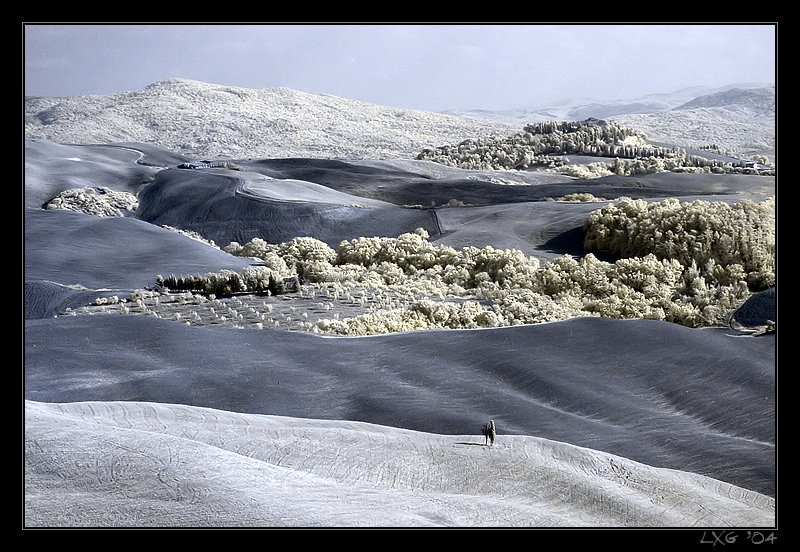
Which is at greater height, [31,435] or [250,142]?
[250,142]

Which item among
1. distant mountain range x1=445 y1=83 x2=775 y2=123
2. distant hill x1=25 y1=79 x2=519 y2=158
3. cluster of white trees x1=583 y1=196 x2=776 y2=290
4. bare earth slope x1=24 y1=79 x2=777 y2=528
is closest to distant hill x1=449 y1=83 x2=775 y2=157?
distant mountain range x1=445 y1=83 x2=775 y2=123

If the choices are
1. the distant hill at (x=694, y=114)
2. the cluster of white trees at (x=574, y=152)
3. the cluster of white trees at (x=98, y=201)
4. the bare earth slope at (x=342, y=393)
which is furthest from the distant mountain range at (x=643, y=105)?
the cluster of white trees at (x=98, y=201)

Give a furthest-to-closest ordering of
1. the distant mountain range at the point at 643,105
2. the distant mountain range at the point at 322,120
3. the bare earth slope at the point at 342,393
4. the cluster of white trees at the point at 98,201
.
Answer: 1. the cluster of white trees at the point at 98,201
2. the distant mountain range at the point at 322,120
3. the distant mountain range at the point at 643,105
4. the bare earth slope at the point at 342,393

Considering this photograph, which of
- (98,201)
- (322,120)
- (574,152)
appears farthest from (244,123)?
(574,152)

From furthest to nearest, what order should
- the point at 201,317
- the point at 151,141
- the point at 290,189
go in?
the point at 151,141 < the point at 290,189 < the point at 201,317

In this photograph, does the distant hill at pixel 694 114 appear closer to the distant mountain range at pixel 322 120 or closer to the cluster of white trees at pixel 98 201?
the distant mountain range at pixel 322 120
